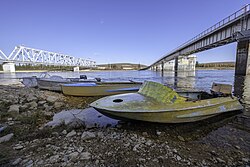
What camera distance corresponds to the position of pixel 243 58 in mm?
29531

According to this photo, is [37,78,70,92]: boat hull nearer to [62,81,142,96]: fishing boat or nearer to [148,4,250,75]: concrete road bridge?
[62,81,142,96]: fishing boat

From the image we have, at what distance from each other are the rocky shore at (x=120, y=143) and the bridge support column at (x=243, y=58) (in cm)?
3259

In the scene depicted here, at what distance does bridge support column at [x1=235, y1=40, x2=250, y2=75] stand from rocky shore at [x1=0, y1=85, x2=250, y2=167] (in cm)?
3259

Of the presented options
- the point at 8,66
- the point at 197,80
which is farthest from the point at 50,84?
the point at 8,66

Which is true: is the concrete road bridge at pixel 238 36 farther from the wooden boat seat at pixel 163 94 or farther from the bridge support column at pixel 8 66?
the bridge support column at pixel 8 66

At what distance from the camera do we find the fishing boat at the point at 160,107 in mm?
4031

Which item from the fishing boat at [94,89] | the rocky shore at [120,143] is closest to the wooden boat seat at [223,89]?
the rocky shore at [120,143]

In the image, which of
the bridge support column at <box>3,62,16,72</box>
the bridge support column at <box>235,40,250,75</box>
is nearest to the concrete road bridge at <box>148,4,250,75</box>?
the bridge support column at <box>235,40,250,75</box>

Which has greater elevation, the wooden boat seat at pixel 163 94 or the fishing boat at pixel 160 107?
the wooden boat seat at pixel 163 94

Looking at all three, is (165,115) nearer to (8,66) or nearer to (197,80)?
(197,80)

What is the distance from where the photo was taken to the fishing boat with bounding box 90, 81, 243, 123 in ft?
13.2

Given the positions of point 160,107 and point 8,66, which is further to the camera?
point 8,66

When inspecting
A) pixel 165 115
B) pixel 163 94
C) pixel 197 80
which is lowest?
pixel 197 80

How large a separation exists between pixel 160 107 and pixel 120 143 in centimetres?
162
